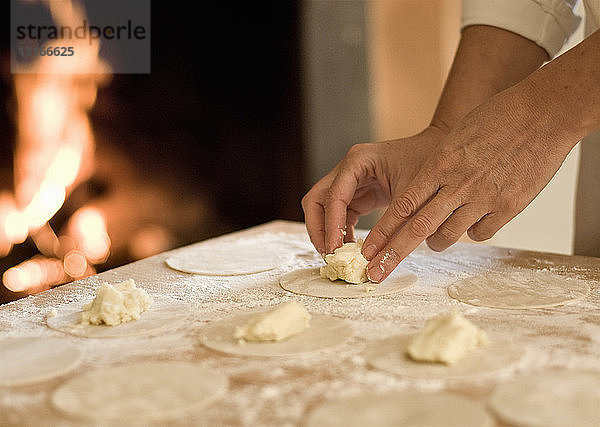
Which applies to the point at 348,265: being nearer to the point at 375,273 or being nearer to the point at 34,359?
the point at 375,273

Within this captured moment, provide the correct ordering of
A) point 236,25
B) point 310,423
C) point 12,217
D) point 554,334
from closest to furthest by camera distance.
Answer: point 310,423, point 554,334, point 12,217, point 236,25

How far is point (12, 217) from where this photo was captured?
7.57 feet

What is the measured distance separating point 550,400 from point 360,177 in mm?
859

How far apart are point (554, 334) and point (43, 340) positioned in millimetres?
885

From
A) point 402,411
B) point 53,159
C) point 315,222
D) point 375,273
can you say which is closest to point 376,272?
point 375,273

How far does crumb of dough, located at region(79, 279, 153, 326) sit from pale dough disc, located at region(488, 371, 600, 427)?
27.5 inches

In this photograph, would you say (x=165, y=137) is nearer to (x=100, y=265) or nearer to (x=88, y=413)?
(x=100, y=265)

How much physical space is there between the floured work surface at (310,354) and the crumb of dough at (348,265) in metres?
0.09

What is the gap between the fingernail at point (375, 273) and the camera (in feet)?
4.86

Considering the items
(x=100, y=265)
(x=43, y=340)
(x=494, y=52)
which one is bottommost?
(x=100, y=265)

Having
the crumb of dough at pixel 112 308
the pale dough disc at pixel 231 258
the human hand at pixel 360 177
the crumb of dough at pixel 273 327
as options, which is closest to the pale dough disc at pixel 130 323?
the crumb of dough at pixel 112 308

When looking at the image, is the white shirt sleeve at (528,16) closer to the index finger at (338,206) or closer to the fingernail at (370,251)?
the index finger at (338,206)

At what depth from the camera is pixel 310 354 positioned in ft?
3.62

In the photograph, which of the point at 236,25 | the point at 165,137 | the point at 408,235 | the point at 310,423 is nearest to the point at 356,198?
the point at 408,235
